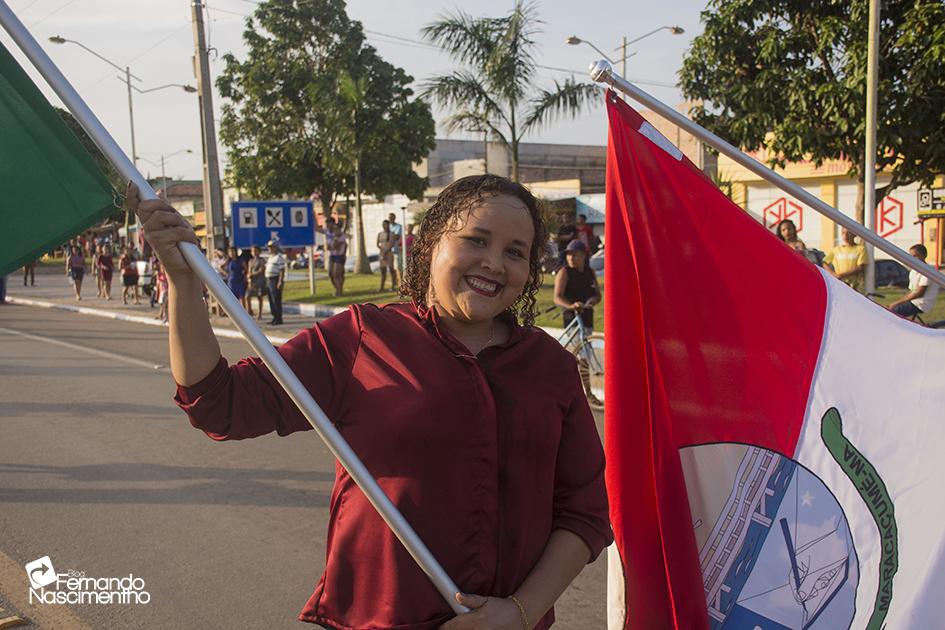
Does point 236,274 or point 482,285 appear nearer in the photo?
point 482,285

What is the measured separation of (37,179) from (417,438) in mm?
1023

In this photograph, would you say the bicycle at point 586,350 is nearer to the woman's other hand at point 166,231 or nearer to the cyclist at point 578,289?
the cyclist at point 578,289

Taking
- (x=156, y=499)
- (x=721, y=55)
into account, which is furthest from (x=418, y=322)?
(x=721, y=55)

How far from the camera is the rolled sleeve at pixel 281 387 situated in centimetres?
195

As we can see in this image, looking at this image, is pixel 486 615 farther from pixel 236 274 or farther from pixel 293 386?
pixel 236 274

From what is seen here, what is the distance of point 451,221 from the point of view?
214cm

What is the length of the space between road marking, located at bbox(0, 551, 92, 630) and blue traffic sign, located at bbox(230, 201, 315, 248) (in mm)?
14473

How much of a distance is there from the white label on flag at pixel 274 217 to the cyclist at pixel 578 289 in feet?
36.3

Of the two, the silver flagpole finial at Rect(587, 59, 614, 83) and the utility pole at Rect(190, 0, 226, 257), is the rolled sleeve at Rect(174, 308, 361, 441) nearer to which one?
the silver flagpole finial at Rect(587, 59, 614, 83)

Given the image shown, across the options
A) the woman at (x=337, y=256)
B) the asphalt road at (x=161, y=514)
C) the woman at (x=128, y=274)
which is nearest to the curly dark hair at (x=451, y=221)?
the asphalt road at (x=161, y=514)

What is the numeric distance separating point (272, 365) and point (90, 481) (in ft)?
16.2

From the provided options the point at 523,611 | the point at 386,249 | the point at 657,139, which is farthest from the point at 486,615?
the point at 386,249

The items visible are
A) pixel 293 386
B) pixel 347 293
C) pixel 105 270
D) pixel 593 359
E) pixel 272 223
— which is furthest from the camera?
pixel 105 270

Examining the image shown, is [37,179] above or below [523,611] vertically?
above
